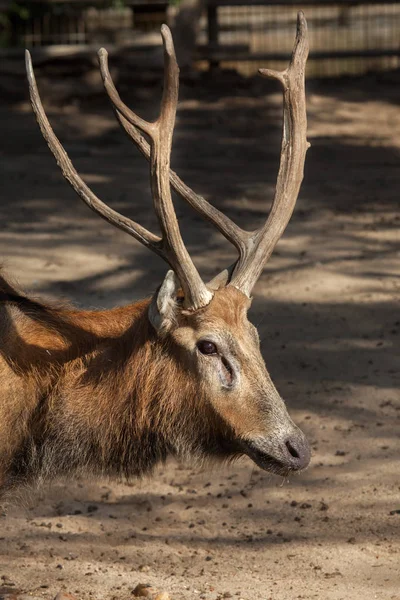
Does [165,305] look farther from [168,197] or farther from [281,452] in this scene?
[281,452]

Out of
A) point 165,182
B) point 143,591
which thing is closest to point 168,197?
point 165,182

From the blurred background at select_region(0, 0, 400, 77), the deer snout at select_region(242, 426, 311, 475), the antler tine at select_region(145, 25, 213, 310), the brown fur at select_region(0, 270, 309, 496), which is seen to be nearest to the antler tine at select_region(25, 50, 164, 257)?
the antler tine at select_region(145, 25, 213, 310)

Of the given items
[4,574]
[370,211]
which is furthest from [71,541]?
[370,211]

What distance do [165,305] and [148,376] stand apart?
1.13ft

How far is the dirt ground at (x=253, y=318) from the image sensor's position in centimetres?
492

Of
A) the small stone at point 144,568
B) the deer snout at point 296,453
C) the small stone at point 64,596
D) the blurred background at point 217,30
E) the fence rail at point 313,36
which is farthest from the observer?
the fence rail at point 313,36

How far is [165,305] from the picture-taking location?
4.27 meters

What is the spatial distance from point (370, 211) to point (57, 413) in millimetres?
5932

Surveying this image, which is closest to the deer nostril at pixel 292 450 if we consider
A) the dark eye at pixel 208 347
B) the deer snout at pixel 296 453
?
the deer snout at pixel 296 453

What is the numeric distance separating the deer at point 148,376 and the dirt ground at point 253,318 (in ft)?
1.72

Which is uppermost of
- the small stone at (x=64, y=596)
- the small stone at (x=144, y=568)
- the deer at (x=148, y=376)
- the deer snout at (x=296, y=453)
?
the deer at (x=148, y=376)

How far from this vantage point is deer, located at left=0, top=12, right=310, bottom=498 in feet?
13.9

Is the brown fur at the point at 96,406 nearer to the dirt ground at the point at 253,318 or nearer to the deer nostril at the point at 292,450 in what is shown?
the deer nostril at the point at 292,450

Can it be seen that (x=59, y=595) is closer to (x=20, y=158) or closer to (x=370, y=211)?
(x=370, y=211)
